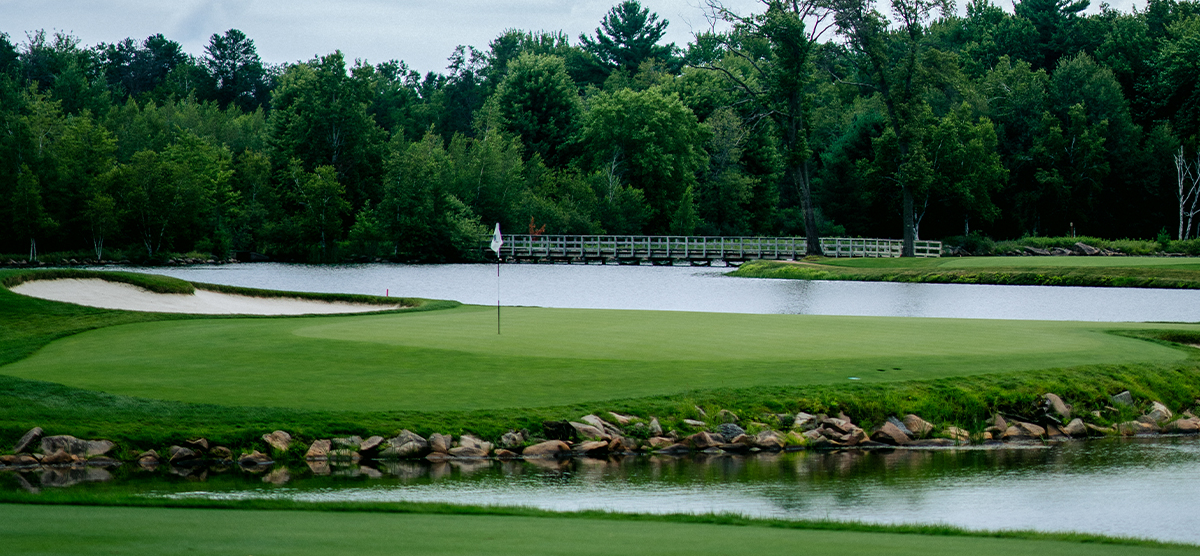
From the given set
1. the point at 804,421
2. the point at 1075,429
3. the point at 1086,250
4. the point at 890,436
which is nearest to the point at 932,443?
the point at 890,436

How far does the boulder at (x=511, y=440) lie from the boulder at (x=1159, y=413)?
9425mm

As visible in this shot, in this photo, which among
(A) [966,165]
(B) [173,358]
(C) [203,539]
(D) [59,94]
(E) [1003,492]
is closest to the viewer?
(C) [203,539]

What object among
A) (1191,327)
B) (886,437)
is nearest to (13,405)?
(886,437)

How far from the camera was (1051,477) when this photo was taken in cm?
1318

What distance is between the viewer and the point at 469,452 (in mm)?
13719

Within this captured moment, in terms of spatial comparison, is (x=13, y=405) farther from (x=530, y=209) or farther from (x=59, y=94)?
(x=59, y=94)

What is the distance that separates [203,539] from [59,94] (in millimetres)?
101483

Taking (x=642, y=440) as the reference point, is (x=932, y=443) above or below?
below

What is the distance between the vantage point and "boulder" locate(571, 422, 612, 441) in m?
14.2

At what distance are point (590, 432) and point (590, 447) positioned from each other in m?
0.19

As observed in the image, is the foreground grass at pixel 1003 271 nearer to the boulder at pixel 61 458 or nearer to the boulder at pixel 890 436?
the boulder at pixel 890 436

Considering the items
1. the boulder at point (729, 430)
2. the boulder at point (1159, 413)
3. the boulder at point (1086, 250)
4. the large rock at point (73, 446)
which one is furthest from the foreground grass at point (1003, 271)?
the large rock at point (73, 446)

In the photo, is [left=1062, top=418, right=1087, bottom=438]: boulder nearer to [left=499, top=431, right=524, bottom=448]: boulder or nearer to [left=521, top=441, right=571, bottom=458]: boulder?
[left=521, top=441, right=571, bottom=458]: boulder

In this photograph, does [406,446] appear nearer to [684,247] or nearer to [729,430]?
[729,430]
